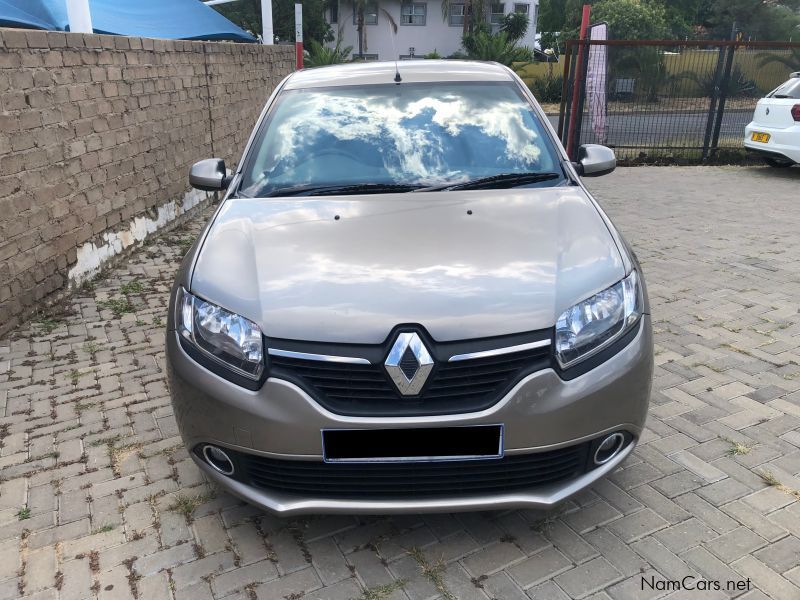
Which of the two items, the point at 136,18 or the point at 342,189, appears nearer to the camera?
the point at 342,189

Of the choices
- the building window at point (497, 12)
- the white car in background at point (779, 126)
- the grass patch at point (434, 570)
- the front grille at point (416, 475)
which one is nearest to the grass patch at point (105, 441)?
the front grille at point (416, 475)

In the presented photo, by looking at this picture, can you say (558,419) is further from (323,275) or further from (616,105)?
(616,105)

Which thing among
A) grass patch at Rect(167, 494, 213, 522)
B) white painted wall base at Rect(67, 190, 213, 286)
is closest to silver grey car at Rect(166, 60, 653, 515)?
grass patch at Rect(167, 494, 213, 522)

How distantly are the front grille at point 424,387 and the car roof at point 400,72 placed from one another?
2104 millimetres

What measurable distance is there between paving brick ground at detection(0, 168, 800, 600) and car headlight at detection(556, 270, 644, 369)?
78 cm

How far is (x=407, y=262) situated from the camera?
2.42 meters

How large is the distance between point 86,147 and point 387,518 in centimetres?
434

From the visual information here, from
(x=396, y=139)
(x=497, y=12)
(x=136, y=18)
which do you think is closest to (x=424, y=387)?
(x=396, y=139)

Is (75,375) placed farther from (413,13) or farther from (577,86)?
(413,13)

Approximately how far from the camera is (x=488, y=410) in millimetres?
2123

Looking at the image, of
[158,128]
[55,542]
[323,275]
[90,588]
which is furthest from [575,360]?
[158,128]

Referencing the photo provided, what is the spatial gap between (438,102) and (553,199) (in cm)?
104

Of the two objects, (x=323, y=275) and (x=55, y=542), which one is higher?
(x=323, y=275)

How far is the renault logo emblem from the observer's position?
2.12 m
